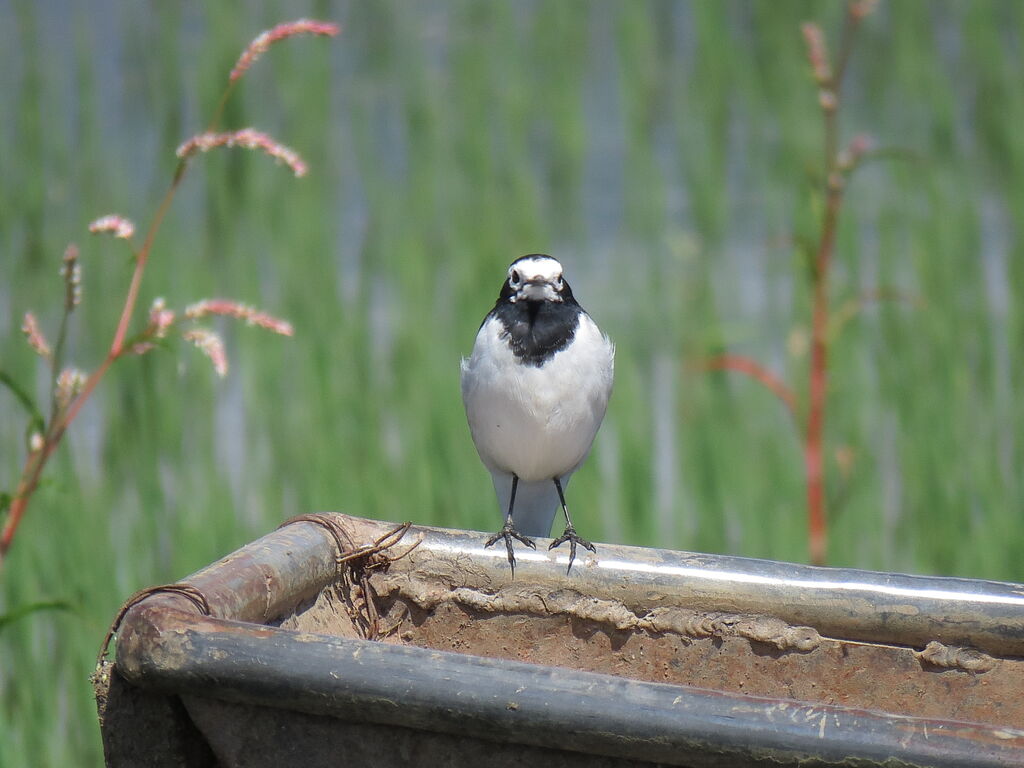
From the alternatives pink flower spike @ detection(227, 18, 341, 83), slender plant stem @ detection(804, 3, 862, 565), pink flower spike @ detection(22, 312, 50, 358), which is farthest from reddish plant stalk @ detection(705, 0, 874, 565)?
pink flower spike @ detection(22, 312, 50, 358)

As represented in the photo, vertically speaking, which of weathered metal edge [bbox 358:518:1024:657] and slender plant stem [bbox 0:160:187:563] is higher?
slender plant stem [bbox 0:160:187:563]

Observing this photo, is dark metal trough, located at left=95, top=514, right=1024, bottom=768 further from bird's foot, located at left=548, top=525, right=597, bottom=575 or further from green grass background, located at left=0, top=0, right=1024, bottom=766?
green grass background, located at left=0, top=0, right=1024, bottom=766

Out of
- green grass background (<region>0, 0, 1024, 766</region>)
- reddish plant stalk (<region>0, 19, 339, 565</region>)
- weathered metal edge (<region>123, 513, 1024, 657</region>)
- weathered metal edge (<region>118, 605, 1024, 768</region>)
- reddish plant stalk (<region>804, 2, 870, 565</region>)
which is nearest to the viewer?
weathered metal edge (<region>118, 605, 1024, 768</region>)

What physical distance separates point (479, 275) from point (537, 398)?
0.90 m

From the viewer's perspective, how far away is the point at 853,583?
1604 millimetres

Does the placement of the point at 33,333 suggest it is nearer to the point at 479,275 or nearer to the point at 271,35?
the point at 271,35

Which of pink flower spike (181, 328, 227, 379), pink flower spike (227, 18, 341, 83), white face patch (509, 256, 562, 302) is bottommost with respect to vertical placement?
pink flower spike (181, 328, 227, 379)

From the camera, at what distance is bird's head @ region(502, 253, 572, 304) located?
81.0 inches

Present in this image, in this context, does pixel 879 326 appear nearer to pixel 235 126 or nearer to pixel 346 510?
pixel 346 510

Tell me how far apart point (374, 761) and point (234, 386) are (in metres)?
2.11

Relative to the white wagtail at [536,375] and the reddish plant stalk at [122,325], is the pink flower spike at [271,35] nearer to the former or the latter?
the reddish plant stalk at [122,325]

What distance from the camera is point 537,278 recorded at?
2.07 metres

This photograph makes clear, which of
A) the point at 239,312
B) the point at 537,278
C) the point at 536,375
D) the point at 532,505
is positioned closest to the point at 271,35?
the point at 239,312

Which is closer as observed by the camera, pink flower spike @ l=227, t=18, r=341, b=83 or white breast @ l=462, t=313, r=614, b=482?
pink flower spike @ l=227, t=18, r=341, b=83
